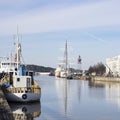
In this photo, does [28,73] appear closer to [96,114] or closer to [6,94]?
[6,94]

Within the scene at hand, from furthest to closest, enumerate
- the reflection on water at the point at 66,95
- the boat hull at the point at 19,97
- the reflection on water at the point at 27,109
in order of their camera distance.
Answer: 1. the reflection on water at the point at 66,95
2. the boat hull at the point at 19,97
3. the reflection on water at the point at 27,109

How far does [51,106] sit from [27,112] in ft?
23.5

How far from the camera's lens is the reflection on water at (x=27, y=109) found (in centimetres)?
3548

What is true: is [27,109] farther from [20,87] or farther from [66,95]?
[66,95]

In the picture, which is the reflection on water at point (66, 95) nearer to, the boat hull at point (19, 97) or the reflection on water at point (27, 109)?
the reflection on water at point (27, 109)

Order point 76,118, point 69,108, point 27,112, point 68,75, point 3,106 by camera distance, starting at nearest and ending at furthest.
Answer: point 3,106 → point 76,118 → point 27,112 → point 69,108 → point 68,75

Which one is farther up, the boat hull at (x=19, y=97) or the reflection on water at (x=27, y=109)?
the boat hull at (x=19, y=97)

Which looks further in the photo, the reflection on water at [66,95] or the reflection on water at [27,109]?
the reflection on water at [66,95]

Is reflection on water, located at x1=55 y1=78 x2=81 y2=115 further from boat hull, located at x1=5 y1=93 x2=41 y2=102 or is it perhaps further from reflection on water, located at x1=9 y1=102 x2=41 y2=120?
boat hull, located at x1=5 y1=93 x2=41 y2=102

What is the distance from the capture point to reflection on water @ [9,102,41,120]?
1397 inches

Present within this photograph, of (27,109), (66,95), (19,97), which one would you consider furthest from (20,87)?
(66,95)

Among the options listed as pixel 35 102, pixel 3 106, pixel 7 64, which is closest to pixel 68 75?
pixel 7 64

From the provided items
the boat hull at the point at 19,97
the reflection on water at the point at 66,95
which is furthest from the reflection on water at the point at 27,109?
the reflection on water at the point at 66,95

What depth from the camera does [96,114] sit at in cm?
3803
